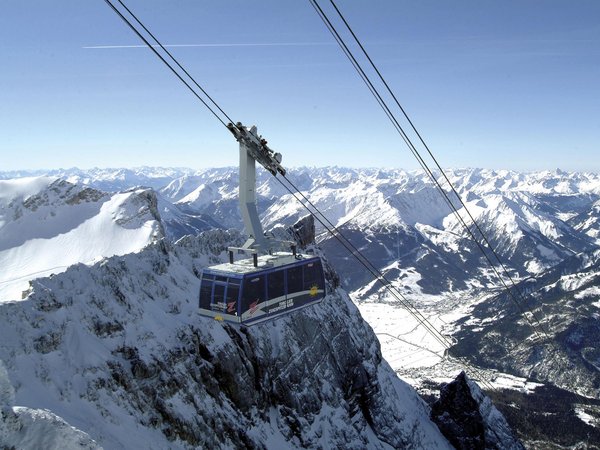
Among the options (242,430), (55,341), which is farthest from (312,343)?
(55,341)

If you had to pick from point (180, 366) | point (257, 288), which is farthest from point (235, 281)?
point (180, 366)

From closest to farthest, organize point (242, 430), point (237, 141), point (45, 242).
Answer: point (237, 141)
point (242, 430)
point (45, 242)

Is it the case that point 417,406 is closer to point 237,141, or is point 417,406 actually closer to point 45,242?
point 237,141

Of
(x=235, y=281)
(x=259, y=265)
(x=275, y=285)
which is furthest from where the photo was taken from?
(x=275, y=285)

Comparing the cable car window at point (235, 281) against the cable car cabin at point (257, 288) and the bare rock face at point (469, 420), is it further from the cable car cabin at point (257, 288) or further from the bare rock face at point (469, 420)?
the bare rock face at point (469, 420)

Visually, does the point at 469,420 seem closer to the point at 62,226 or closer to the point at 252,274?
the point at 252,274

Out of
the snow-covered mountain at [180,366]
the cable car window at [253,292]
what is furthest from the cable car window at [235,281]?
the snow-covered mountain at [180,366]
